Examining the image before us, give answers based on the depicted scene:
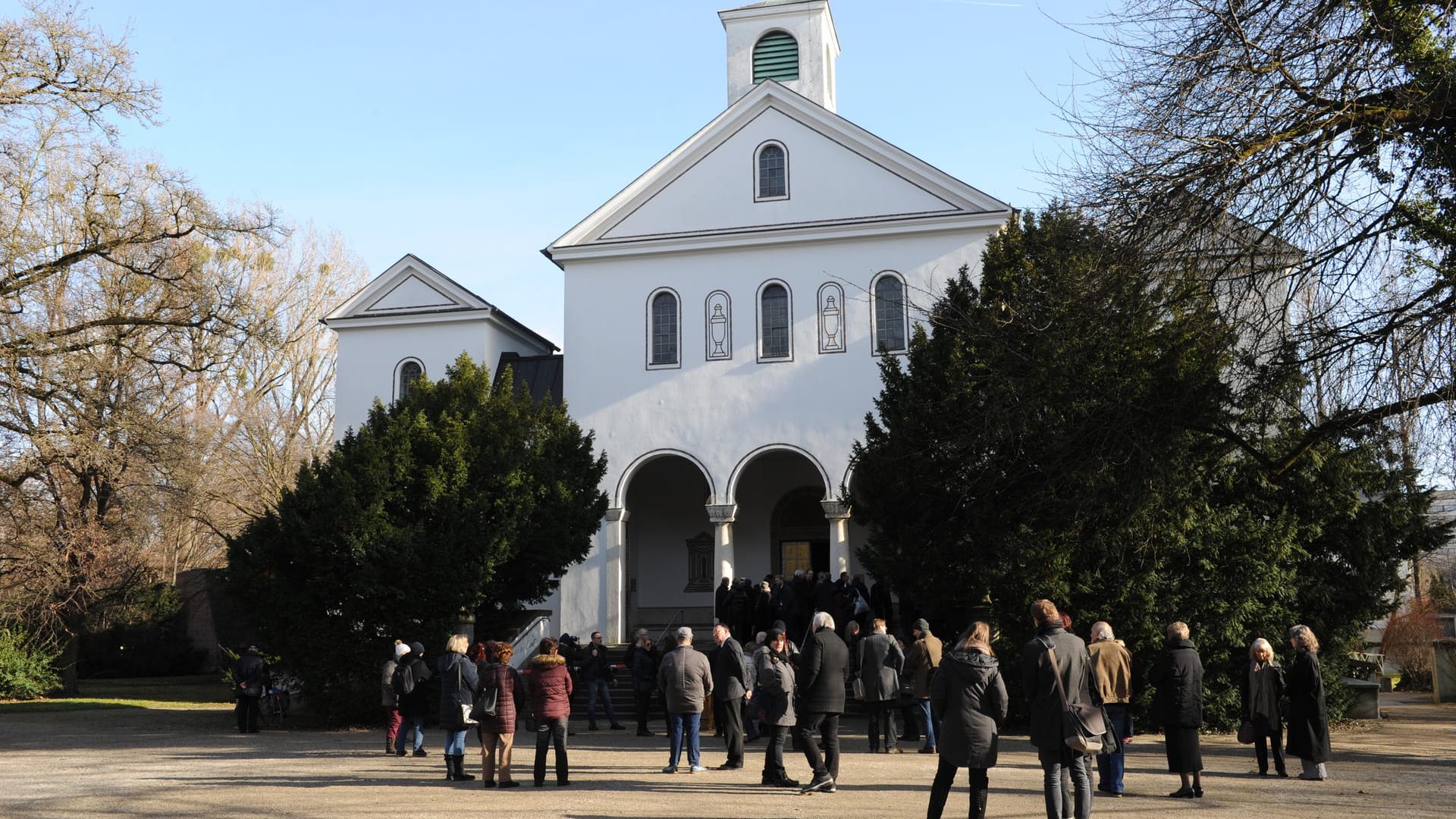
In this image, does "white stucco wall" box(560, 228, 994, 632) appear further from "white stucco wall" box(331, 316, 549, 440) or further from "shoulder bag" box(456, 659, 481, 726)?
"shoulder bag" box(456, 659, 481, 726)

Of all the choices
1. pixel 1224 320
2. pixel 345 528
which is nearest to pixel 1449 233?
pixel 1224 320

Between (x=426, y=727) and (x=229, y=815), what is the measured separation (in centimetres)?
993

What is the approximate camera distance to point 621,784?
1262 centimetres

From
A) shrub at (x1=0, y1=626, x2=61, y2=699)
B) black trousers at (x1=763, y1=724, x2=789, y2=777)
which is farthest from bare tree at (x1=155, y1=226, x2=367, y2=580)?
black trousers at (x1=763, y1=724, x2=789, y2=777)

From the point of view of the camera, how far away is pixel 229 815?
10609 mm

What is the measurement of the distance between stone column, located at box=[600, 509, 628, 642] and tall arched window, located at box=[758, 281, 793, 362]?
4480mm

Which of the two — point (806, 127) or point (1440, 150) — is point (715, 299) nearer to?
point (806, 127)

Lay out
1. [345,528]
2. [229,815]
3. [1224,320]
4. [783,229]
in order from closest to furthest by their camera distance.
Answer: [229,815] → [1224,320] → [345,528] → [783,229]

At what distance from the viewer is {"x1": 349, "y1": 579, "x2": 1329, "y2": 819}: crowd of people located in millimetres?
9125

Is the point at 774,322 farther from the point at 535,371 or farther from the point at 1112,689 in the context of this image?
the point at 1112,689

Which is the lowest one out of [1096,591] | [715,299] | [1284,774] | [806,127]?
[1284,774]

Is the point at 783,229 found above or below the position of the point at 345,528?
above

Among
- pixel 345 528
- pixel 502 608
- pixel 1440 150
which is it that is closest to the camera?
pixel 1440 150

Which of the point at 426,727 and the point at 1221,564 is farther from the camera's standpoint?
the point at 426,727
